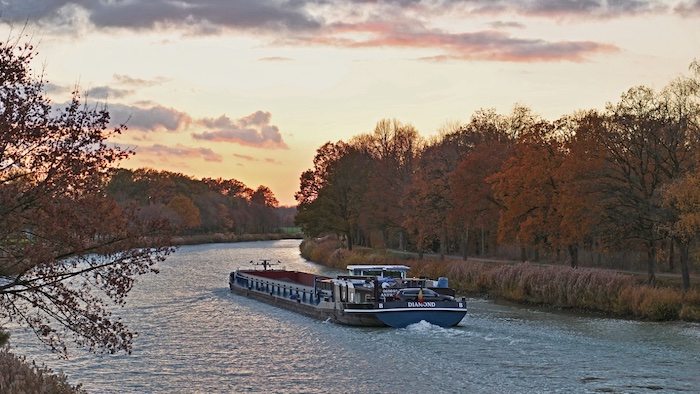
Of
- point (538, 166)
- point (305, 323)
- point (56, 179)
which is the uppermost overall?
point (538, 166)

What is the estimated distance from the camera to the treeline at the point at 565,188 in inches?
1775

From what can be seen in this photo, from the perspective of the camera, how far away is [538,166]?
57.2m

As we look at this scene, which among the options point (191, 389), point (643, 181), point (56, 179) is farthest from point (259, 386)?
point (643, 181)

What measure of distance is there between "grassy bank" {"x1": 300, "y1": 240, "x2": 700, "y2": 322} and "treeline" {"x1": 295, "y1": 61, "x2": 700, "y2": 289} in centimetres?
289

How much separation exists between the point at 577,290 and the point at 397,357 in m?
17.2

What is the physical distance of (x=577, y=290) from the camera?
43.8 m

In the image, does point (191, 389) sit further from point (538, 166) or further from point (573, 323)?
point (538, 166)

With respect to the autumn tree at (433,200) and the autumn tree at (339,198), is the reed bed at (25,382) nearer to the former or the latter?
the autumn tree at (433,200)

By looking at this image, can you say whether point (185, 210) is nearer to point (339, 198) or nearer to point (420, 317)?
point (339, 198)

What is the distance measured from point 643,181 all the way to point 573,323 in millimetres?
12375

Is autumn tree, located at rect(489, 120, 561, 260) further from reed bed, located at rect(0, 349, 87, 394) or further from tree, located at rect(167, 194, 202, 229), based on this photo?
tree, located at rect(167, 194, 202, 229)

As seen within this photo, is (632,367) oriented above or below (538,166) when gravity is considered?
below

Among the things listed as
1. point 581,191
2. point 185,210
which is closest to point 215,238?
point 185,210

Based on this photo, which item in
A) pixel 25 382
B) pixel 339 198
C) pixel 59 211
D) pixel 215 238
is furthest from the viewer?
pixel 215 238
